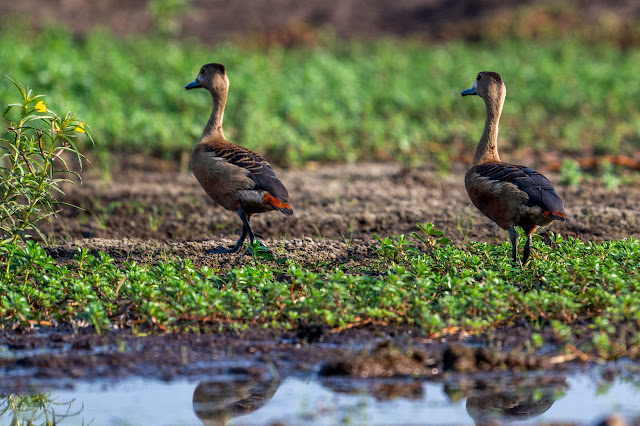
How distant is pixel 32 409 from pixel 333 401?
151cm

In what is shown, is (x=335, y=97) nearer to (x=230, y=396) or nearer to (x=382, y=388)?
(x=382, y=388)

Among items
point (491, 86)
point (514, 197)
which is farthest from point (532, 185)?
point (491, 86)

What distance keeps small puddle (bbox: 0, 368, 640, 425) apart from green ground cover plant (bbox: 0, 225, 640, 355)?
584mm

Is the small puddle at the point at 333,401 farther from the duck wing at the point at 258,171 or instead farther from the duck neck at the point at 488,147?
the duck neck at the point at 488,147

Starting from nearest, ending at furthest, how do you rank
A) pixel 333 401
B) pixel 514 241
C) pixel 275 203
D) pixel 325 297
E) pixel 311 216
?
pixel 333 401 → pixel 325 297 → pixel 514 241 → pixel 275 203 → pixel 311 216

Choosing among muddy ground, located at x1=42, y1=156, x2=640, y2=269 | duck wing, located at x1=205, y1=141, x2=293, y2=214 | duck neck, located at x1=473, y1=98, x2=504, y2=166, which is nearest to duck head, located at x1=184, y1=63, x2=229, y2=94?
duck wing, located at x1=205, y1=141, x2=293, y2=214

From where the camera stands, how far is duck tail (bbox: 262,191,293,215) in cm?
677

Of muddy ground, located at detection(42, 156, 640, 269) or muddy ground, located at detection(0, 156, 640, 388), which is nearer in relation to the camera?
muddy ground, located at detection(0, 156, 640, 388)

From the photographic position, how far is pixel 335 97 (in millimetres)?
14117

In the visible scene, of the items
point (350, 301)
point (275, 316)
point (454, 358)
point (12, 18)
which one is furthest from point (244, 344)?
point (12, 18)

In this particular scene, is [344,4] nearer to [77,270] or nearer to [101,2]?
[101,2]

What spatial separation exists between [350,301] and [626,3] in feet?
65.9

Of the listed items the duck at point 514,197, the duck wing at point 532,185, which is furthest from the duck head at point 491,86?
the duck wing at point 532,185

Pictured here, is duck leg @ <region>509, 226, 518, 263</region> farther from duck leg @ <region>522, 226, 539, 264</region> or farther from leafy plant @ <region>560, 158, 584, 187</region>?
leafy plant @ <region>560, 158, 584, 187</region>
